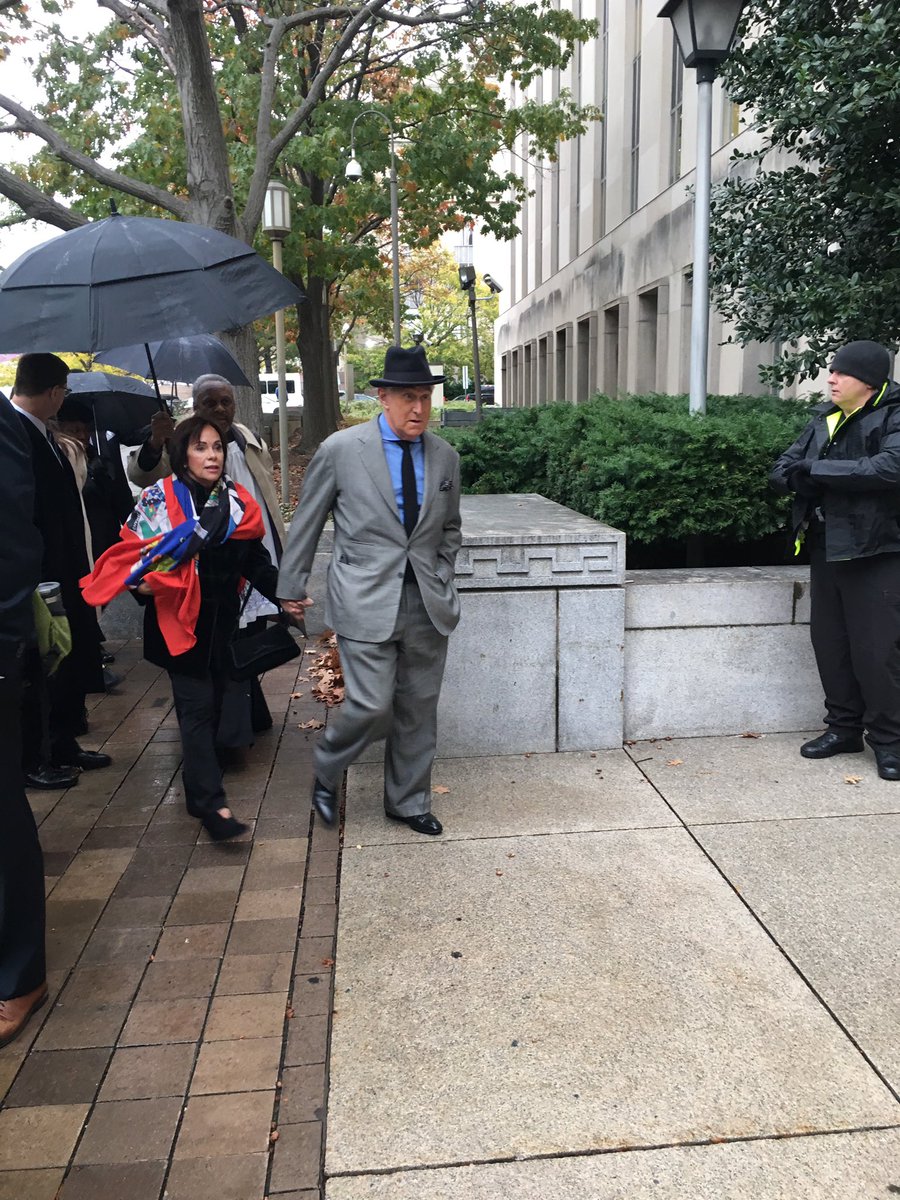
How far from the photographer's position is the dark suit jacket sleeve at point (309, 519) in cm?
414

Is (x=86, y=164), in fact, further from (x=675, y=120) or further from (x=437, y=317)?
(x=437, y=317)

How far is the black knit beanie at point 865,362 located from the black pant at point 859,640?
78cm

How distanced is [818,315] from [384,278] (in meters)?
28.4

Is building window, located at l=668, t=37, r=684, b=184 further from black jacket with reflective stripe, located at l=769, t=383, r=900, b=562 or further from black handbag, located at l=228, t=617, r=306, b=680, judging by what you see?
black handbag, located at l=228, t=617, r=306, b=680

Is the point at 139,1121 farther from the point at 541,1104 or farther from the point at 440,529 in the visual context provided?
the point at 440,529

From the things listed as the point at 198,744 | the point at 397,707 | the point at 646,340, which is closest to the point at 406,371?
the point at 397,707

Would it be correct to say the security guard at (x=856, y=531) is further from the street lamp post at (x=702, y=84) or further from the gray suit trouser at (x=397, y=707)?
the gray suit trouser at (x=397, y=707)

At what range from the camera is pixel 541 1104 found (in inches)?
108

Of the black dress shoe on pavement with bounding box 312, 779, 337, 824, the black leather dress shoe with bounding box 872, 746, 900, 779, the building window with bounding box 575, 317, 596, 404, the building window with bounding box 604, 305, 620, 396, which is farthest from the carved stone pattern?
the building window with bounding box 575, 317, 596, 404

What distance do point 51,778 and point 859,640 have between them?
384 cm

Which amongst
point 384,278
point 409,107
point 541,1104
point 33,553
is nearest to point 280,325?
point 409,107

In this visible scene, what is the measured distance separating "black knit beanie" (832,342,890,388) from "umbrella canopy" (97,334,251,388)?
3.40 meters

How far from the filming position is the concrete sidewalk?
2566 millimetres

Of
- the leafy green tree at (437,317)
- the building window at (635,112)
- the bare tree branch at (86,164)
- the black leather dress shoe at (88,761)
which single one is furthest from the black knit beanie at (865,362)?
the leafy green tree at (437,317)
